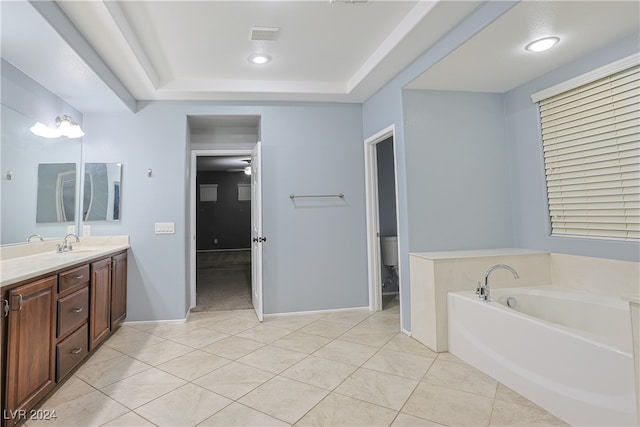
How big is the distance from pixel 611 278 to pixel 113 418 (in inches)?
130

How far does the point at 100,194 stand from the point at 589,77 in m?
4.43

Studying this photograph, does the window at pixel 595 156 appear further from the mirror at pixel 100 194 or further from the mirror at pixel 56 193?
the mirror at pixel 56 193

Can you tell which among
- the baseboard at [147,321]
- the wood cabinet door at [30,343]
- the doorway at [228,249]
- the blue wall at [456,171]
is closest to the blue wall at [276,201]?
the baseboard at [147,321]

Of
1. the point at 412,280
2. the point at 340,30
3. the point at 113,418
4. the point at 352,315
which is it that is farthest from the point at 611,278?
the point at 113,418

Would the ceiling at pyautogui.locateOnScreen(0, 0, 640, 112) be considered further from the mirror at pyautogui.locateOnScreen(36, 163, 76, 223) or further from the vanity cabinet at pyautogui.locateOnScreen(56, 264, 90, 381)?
the vanity cabinet at pyautogui.locateOnScreen(56, 264, 90, 381)

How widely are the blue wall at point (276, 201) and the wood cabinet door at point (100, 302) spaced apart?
1.69 feet

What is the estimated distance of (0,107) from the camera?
7.34ft

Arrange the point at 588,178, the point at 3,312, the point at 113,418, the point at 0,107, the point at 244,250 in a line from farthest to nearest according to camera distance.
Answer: the point at 244,250 → the point at 588,178 → the point at 0,107 → the point at 113,418 → the point at 3,312

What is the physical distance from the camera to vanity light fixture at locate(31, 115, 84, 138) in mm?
2650

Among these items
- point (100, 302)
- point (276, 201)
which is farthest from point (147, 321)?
point (276, 201)

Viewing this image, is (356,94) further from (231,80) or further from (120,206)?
Answer: (120,206)

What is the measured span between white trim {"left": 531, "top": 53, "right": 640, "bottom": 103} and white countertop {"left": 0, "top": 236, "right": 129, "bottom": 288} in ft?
12.5

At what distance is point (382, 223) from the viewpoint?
437 centimetres

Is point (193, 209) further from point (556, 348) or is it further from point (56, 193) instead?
point (556, 348)
